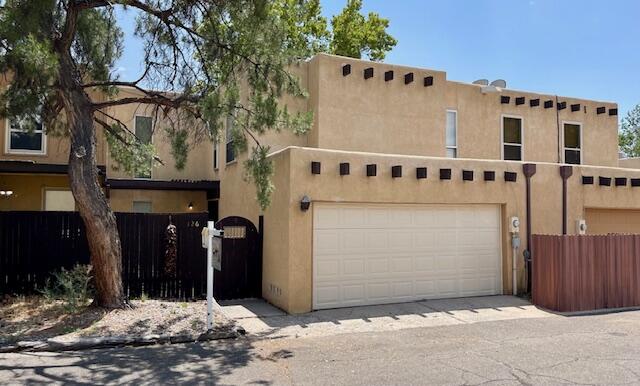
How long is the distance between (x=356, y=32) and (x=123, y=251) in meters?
20.9

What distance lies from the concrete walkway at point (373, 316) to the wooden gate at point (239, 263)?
1.07 ft

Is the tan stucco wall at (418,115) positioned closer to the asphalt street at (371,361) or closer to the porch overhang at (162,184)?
the porch overhang at (162,184)

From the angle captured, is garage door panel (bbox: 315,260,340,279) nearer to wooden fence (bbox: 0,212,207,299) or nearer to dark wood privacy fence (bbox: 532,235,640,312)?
wooden fence (bbox: 0,212,207,299)

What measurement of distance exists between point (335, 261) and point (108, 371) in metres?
4.93

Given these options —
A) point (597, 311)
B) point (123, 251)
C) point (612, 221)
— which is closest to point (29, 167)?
point (123, 251)

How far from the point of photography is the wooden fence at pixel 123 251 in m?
9.93

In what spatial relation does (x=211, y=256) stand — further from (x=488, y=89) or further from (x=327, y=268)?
(x=488, y=89)

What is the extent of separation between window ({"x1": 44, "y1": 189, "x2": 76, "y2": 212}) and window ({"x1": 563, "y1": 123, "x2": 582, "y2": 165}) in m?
16.2

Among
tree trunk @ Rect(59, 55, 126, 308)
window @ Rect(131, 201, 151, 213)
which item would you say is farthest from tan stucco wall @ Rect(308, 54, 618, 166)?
window @ Rect(131, 201, 151, 213)

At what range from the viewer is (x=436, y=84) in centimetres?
1411

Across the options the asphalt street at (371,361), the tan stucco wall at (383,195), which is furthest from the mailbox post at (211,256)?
the tan stucco wall at (383,195)

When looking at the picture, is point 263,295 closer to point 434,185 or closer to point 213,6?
point 434,185

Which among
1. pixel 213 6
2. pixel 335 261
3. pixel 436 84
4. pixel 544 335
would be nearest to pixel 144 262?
pixel 335 261

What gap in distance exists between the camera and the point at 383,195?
33.7ft
